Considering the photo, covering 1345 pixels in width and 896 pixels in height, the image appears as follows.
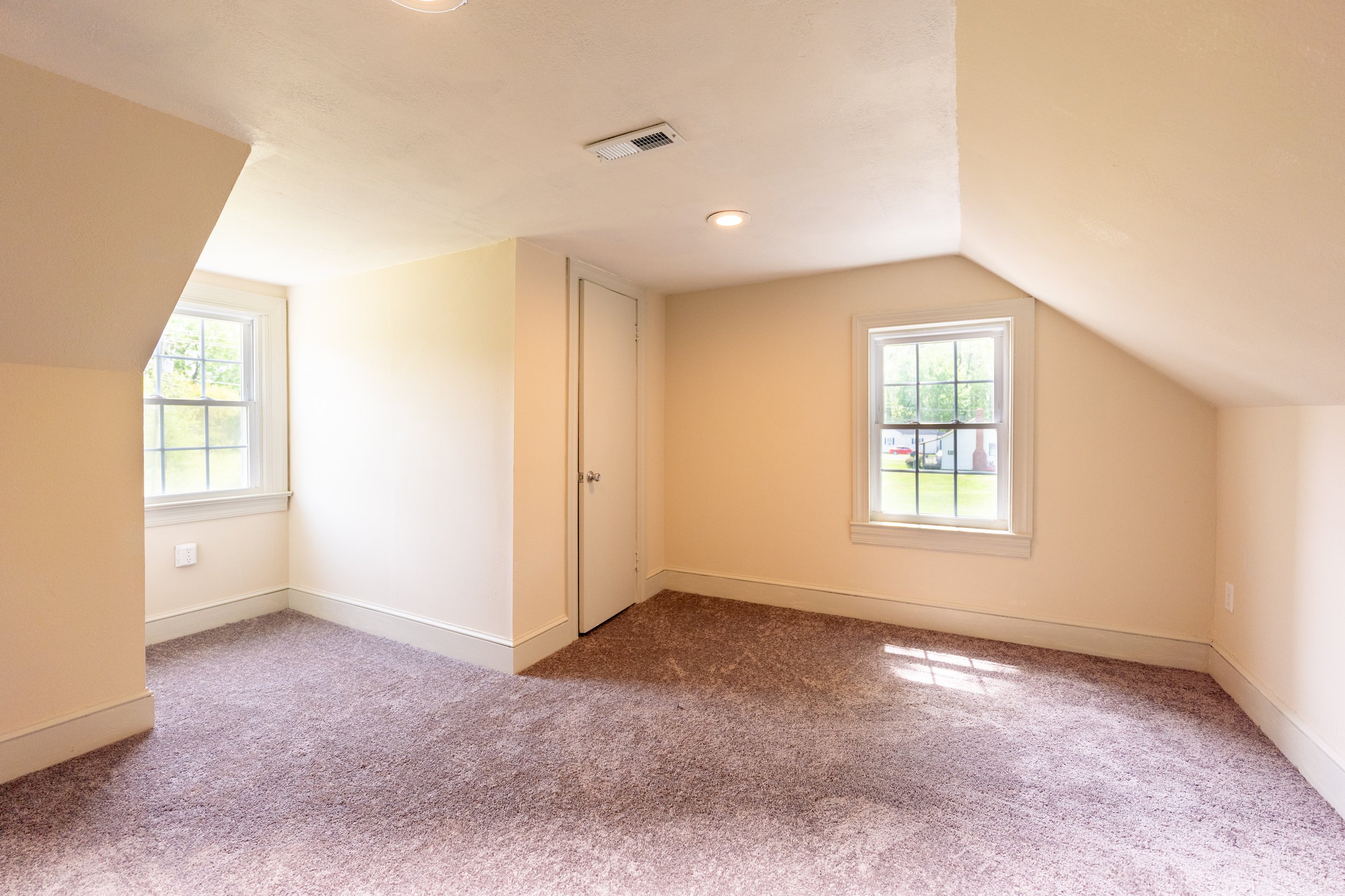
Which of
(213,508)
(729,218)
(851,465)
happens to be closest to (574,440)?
(729,218)

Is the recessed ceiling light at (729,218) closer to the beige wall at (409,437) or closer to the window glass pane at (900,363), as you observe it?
the beige wall at (409,437)

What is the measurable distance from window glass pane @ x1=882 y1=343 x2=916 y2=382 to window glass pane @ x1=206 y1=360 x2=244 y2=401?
14.3 ft

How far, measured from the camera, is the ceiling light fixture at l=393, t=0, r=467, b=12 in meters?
1.27

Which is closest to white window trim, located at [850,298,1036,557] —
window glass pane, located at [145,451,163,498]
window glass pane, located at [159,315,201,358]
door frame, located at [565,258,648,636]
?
door frame, located at [565,258,648,636]

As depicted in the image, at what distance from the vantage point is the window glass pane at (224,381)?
3.70 m

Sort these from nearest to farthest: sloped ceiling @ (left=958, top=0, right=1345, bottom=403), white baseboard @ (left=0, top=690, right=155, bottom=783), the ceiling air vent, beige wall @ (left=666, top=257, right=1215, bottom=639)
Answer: sloped ceiling @ (left=958, top=0, right=1345, bottom=403) → the ceiling air vent → white baseboard @ (left=0, top=690, right=155, bottom=783) → beige wall @ (left=666, top=257, right=1215, bottom=639)

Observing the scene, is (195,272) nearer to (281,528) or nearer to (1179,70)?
(281,528)

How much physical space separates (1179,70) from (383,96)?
6.39ft

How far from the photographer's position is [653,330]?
166 inches

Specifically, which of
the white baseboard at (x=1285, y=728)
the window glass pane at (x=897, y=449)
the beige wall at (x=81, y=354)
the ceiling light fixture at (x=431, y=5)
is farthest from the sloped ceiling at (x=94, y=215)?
the white baseboard at (x=1285, y=728)

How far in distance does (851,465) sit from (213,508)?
4.15m

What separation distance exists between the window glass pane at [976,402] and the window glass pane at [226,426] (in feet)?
15.6

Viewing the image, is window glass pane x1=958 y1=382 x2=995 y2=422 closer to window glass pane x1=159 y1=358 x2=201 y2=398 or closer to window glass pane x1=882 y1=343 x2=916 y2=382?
window glass pane x1=882 y1=343 x2=916 y2=382

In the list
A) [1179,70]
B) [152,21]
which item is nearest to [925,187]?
[1179,70]
